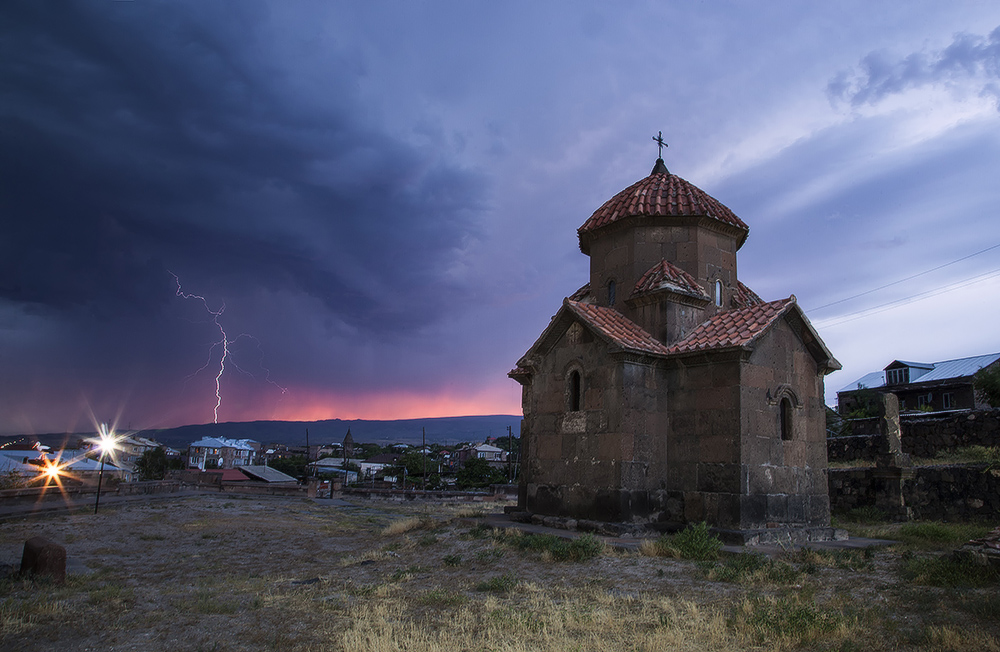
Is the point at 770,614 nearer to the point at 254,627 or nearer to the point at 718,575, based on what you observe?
the point at 718,575

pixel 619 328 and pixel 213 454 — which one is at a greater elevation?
pixel 619 328

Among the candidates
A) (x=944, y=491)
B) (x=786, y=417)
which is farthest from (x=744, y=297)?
(x=944, y=491)

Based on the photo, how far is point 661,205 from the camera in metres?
12.6

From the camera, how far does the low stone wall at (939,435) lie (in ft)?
55.1

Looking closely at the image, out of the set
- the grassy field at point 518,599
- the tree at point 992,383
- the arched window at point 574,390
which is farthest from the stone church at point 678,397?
the tree at point 992,383

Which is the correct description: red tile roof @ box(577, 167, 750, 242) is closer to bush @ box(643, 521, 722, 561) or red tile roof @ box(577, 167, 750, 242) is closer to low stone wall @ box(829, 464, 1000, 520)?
bush @ box(643, 521, 722, 561)

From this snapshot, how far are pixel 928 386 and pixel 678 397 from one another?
3678 cm

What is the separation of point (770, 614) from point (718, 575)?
6.09 feet

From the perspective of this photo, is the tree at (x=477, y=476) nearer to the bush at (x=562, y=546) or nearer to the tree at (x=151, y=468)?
the tree at (x=151, y=468)

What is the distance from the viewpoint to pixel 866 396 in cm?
4156

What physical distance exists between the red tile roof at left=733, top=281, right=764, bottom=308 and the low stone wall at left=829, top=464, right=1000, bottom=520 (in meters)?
5.87

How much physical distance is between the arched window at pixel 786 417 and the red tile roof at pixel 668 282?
2453 mm

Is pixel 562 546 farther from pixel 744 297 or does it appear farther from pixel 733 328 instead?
pixel 744 297

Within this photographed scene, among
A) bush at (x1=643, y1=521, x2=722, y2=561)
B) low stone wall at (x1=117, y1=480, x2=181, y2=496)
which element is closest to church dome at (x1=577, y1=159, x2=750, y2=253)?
bush at (x1=643, y1=521, x2=722, y2=561)
